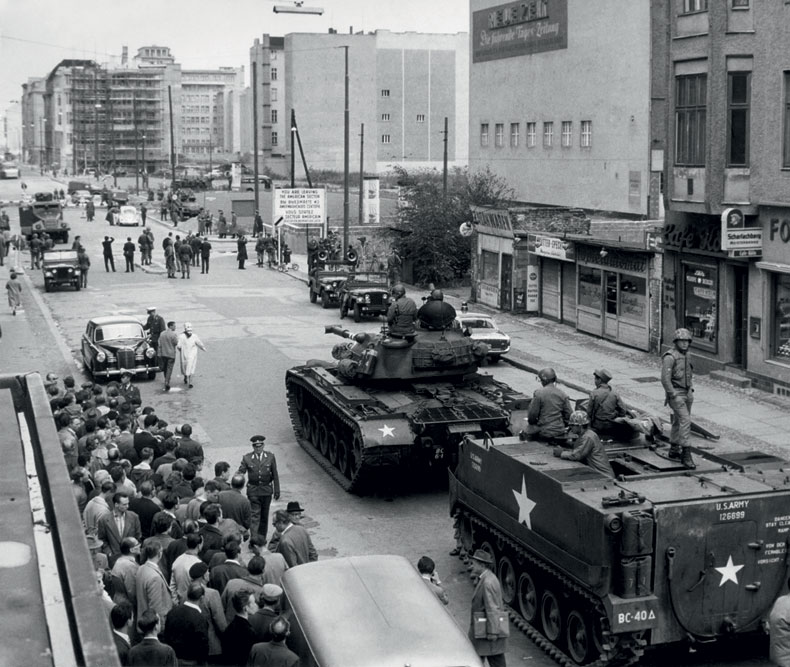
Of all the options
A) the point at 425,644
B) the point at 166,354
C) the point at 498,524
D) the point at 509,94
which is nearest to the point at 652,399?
the point at 166,354

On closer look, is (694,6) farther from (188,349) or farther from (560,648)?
(560,648)

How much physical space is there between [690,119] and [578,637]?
691 inches

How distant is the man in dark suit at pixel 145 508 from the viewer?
13.0 m

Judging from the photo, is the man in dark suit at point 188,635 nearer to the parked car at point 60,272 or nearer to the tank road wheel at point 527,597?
the tank road wheel at point 527,597

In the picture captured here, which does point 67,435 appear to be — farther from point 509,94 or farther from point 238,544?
point 509,94

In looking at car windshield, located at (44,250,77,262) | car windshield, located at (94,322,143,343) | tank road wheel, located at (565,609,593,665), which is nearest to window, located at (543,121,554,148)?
car windshield, located at (44,250,77,262)

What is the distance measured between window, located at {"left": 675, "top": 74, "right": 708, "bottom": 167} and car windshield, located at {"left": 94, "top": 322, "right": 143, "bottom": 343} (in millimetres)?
12336

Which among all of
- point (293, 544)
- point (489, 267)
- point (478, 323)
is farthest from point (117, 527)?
point (489, 267)

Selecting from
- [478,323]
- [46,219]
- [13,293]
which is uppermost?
[46,219]

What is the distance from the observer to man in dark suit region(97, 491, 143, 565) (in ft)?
40.9

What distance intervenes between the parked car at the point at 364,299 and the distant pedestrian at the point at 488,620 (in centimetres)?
2461

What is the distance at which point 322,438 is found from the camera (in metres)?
20.5

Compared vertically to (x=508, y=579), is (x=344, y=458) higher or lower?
higher

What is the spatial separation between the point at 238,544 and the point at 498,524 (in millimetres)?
3323
